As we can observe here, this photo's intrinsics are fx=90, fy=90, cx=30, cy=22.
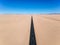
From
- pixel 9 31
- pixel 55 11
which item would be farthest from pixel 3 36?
pixel 55 11

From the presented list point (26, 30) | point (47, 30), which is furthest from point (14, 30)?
point (47, 30)

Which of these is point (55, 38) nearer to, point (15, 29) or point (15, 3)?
point (15, 29)

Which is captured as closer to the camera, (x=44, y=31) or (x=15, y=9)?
(x=44, y=31)

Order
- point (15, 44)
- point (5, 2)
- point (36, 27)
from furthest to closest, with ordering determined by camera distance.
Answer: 1. point (5, 2)
2. point (36, 27)
3. point (15, 44)

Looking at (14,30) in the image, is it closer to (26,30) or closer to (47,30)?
(26,30)
